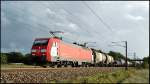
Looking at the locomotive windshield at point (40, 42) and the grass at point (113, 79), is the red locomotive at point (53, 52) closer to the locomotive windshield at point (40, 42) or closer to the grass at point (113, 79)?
the locomotive windshield at point (40, 42)

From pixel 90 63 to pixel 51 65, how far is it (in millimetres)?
22191

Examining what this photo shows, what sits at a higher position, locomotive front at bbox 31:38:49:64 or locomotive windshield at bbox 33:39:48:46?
locomotive windshield at bbox 33:39:48:46

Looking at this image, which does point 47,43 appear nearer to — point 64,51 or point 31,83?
point 64,51

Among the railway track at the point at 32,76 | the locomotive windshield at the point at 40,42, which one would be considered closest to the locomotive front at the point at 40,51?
the locomotive windshield at the point at 40,42

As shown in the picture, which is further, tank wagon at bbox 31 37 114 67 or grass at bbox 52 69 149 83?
tank wagon at bbox 31 37 114 67

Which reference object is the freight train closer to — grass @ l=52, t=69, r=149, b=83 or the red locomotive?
the red locomotive

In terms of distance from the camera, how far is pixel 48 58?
113ft

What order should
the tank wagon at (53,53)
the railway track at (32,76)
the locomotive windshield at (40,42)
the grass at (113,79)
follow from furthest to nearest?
the locomotive windshield at (40,42) → the tank wagon at (53,53) → the railway track at (32,76) → the grass at (113,79)

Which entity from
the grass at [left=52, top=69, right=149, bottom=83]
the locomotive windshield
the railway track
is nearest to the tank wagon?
the locomotive windshield

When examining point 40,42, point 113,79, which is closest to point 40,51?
point 40,42

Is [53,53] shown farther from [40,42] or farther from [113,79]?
[113,79]

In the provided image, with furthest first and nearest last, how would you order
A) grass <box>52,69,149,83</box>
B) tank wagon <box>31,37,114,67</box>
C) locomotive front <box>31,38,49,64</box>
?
tank wagon <box>31,37,114,67</box>, locomotive front <box>31,38,49,64</box>, grass <box>52,69,149,83</box>

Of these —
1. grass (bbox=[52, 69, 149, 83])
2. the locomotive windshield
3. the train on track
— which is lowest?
grass (bbox=[52, 69, 149, 83])

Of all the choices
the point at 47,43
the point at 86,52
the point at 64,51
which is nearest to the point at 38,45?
the point at 47,43
